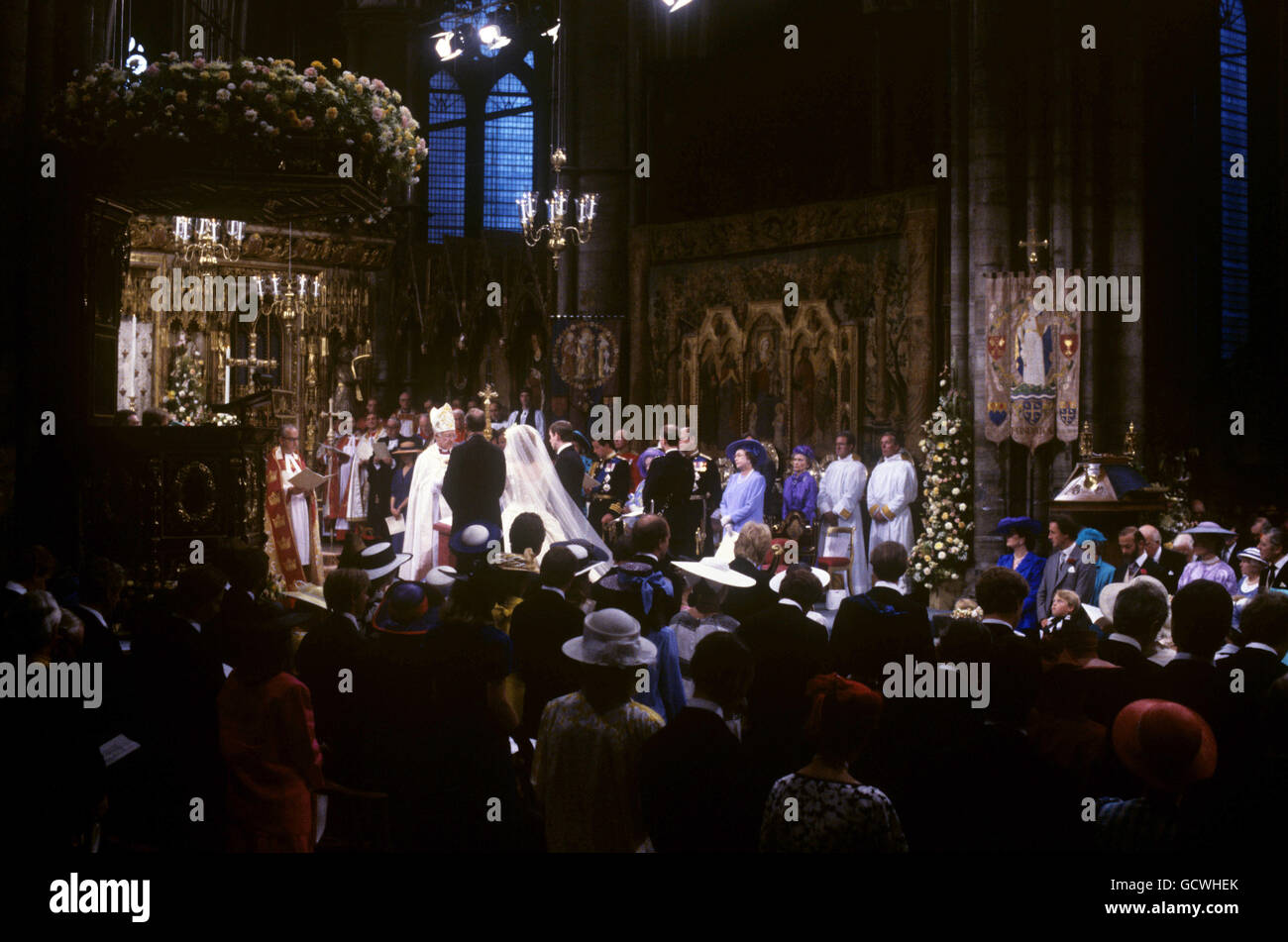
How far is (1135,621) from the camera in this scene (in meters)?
5.68

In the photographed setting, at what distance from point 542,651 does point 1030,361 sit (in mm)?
9411

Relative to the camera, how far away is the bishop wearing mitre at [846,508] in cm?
1546

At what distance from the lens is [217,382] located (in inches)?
771

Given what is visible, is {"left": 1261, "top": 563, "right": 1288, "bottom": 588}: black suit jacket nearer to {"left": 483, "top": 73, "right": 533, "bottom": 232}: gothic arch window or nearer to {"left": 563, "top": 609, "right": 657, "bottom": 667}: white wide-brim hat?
{"left": 563, "top": 609, "right": 657, "bottom": 667}: white wide-brim hat

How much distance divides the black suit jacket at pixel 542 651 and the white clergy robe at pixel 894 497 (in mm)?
9667

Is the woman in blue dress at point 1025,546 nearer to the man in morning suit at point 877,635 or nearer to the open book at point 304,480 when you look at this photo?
the man in morning suit at point 877,635

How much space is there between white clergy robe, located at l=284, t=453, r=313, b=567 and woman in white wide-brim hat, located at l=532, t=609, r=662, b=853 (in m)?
8.71

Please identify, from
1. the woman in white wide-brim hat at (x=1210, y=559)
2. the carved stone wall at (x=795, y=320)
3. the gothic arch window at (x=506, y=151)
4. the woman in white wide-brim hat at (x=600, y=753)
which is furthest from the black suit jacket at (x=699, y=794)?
the gothic arch window at (x=506, y=151)

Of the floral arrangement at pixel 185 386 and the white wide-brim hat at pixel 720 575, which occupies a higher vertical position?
the floral arrangement at pixel 185 386

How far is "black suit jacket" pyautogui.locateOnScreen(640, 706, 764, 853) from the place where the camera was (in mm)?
4086

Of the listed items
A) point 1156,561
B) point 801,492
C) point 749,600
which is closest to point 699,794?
point 749,600

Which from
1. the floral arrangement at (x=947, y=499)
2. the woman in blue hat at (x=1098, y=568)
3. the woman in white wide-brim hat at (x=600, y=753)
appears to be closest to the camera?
the woman in white wide-brim hat at (x=600, y=753)

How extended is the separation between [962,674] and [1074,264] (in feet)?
33.8
